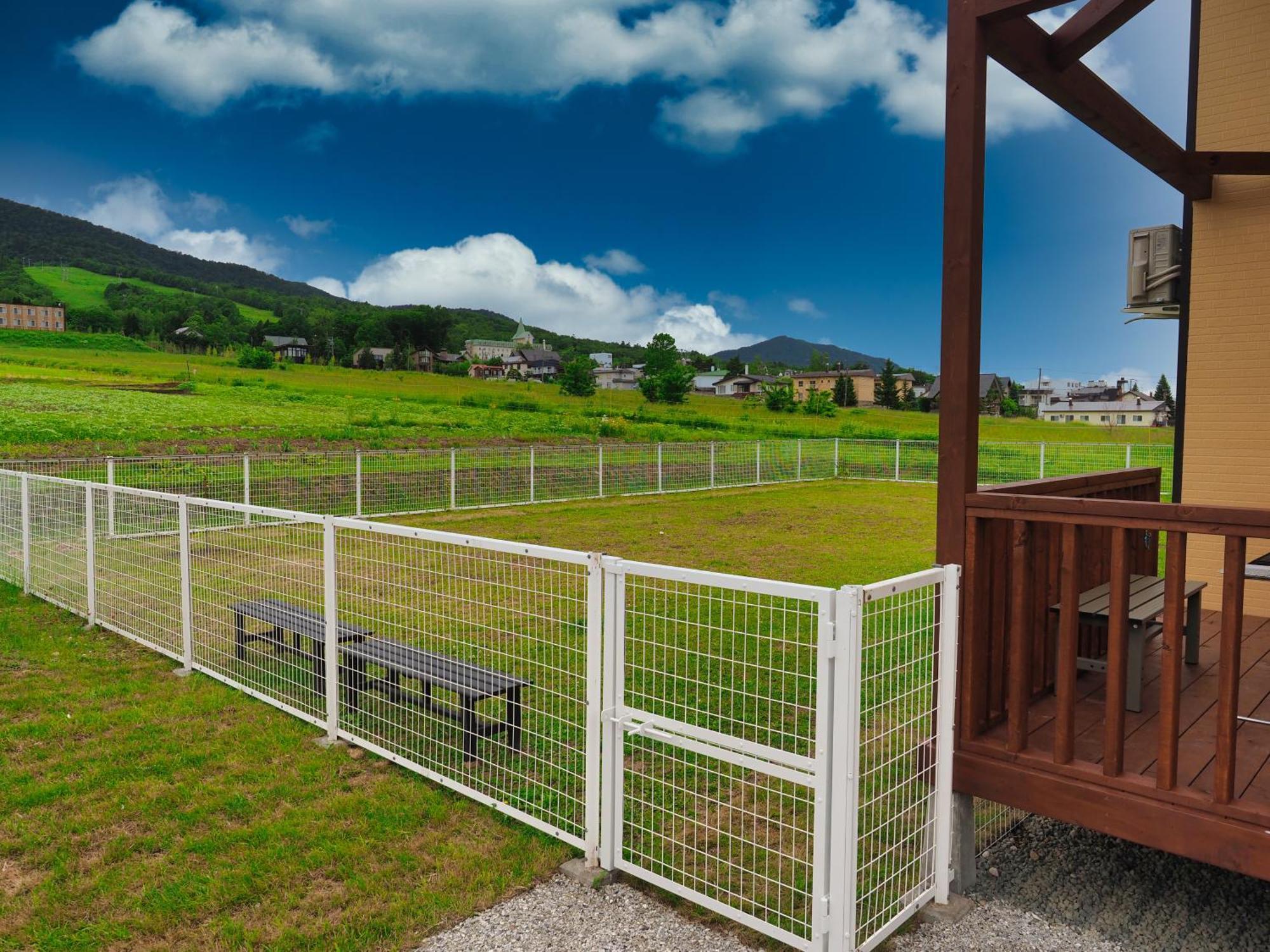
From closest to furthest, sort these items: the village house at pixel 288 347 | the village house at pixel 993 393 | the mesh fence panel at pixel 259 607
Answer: the mesh fence panel at pixel 259 607
the village house at pixel 288 347
the village house at pixel 993 393

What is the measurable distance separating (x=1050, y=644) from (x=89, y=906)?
13.0 feet

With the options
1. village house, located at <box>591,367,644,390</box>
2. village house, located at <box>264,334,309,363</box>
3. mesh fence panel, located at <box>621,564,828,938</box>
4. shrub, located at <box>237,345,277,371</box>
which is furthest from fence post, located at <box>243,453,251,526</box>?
village house, located at <box>591,367,644,390</box>

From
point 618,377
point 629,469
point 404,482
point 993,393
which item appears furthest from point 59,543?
point 618,377

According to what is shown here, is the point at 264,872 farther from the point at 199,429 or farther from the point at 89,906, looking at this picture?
the point at 199,429

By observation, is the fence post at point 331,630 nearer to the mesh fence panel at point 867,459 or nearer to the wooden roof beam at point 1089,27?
the wooden roof beam at point 1089,27

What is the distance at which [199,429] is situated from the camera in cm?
2028

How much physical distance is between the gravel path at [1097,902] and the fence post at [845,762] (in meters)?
0.40

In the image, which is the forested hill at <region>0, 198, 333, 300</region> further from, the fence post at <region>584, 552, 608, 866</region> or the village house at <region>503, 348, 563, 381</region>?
the fence post at <region>584, 552, 608, 866</region>

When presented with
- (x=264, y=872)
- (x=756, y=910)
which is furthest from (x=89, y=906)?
(x=756, y=910)

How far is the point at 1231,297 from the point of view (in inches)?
226

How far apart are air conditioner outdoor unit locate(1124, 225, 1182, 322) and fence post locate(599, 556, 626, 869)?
17.9ft

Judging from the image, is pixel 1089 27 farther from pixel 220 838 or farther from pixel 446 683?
pixel 220 838

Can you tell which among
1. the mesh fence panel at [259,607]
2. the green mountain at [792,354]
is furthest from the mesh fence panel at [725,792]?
the green mountain at [792,354]

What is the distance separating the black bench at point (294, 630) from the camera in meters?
4.59
